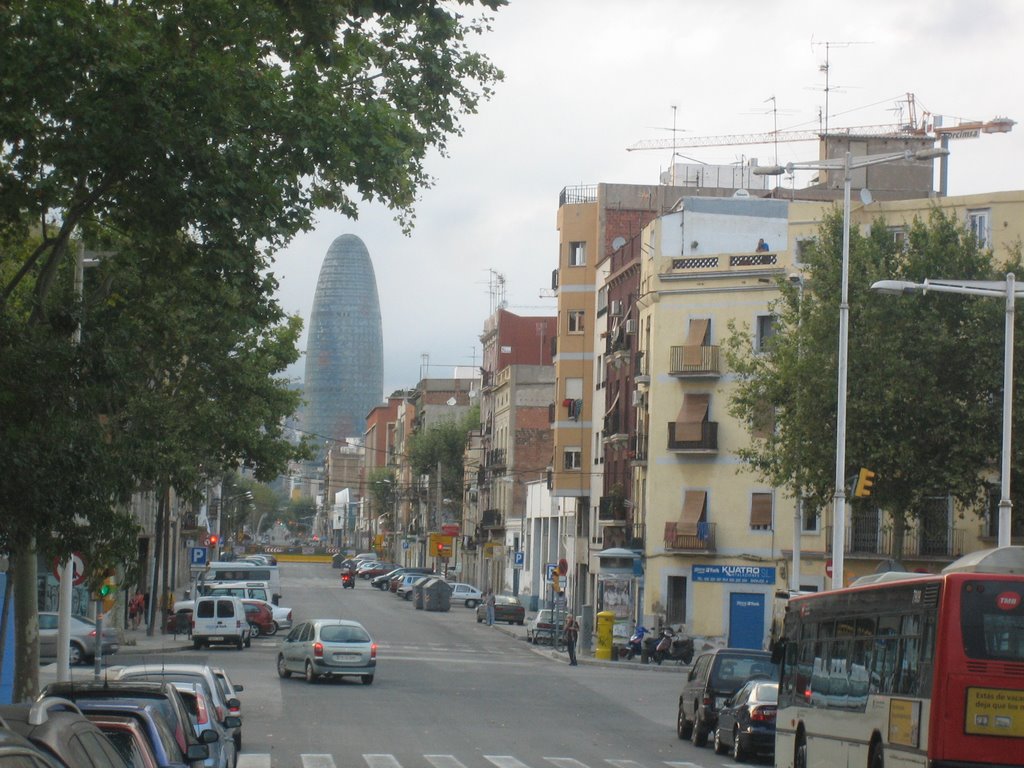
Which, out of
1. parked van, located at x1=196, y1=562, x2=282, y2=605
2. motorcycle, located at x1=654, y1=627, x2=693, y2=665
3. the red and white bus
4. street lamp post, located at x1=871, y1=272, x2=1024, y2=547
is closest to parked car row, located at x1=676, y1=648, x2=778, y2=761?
street lamp post, located at x1=871, y1=272, x2=1024, y2=547

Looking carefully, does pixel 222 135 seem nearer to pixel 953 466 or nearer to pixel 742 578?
pixel 953 466

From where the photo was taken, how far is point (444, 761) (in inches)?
948

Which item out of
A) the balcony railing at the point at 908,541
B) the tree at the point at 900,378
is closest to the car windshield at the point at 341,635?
the tree at the point at 900,378

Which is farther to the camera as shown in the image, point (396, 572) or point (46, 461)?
point (396, 572)

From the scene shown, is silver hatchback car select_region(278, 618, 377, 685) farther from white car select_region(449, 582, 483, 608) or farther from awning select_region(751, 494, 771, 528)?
white car select_region(449, 582, 483, 608)

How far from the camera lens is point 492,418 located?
111 meters

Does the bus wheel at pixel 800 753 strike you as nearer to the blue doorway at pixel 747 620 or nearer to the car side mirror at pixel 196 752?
the car side mirror at pixel 196 752

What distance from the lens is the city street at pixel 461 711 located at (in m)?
25.3

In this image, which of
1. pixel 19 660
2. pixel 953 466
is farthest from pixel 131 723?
pixel 953 466

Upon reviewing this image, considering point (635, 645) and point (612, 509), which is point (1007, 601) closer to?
point (635, 645)

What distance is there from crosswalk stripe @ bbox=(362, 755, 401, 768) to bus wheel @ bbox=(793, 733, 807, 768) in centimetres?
586

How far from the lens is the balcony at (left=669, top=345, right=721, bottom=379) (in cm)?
5934

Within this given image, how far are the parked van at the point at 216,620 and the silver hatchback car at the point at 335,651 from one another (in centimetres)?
1319

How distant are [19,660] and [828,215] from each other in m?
28.5
